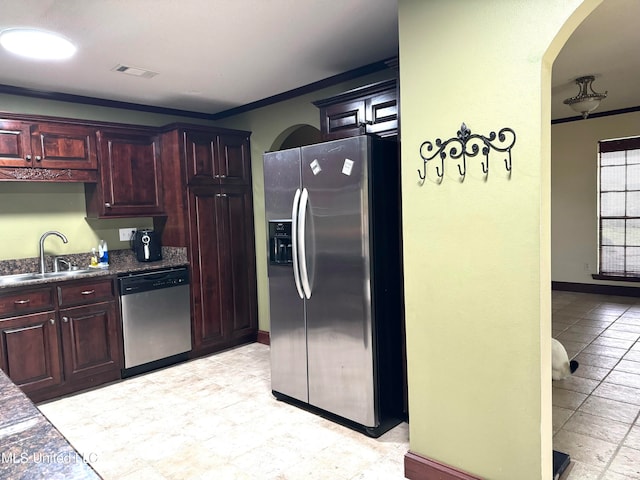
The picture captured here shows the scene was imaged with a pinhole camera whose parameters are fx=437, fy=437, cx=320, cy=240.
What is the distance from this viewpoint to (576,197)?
258 inches

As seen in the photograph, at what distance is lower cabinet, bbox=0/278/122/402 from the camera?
3135 mm

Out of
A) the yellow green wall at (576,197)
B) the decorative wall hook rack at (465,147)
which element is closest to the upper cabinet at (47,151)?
the decorative wall hook rack at (465,147)

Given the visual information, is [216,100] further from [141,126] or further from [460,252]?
[460,252]

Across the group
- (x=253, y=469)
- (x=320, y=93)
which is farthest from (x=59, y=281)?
(x=320, y=93)

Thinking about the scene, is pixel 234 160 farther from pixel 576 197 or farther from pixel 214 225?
pixel 576 197

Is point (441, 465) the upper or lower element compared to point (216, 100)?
lower

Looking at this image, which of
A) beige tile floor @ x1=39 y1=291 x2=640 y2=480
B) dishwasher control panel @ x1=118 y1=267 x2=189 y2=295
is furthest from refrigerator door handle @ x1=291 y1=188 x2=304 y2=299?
dishwasher control panel @ x1=118 y1=267 x2=189 y2=295

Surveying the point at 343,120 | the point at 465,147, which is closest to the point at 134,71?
the point at 343,120

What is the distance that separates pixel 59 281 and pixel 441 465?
295 centimetres

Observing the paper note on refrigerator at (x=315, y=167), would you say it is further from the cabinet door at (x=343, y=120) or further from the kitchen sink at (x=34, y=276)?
the kitchen sink at (x=34, y=276)

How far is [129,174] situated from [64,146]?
22.2 inches

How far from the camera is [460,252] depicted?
2016 mm

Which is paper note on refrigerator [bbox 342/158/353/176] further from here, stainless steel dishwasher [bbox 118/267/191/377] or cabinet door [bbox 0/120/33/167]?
cabinet door [bbox 0/120/33/167]

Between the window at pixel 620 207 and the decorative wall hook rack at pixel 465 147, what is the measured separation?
18.0ft
